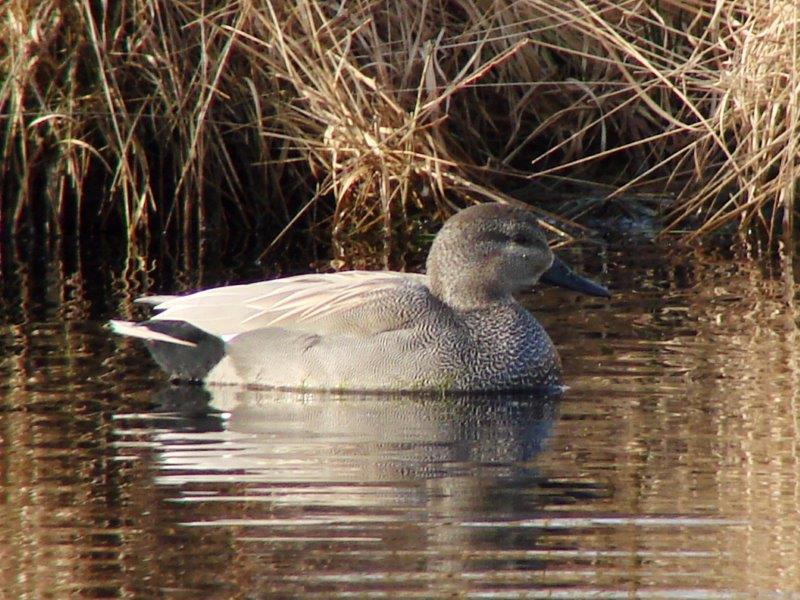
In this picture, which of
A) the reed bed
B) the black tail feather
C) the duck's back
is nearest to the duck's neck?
the duck's back

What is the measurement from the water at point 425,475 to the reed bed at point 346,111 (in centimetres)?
179

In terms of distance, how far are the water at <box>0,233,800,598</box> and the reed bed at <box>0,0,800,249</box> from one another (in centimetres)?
179

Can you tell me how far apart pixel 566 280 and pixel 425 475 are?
208cm

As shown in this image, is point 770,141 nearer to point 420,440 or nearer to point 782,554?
point 420,440

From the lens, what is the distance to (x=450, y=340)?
682 cm

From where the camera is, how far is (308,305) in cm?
691

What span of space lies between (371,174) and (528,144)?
1201 millimetres

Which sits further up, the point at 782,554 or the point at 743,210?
the point at 743,210

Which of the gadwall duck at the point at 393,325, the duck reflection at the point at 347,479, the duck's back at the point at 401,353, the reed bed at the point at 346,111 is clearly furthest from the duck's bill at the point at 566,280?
the reed bed at the point at 346,111

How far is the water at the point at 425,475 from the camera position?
4.36m

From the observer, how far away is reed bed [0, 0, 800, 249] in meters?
9.37

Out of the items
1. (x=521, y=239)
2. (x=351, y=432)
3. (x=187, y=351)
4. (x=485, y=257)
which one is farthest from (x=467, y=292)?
(x=351, y=432)

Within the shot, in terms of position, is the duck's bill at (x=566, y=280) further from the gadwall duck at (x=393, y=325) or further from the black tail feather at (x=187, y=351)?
the black tail feather at (x=187, y=351)

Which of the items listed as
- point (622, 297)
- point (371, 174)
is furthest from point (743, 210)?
point (371, 174)
